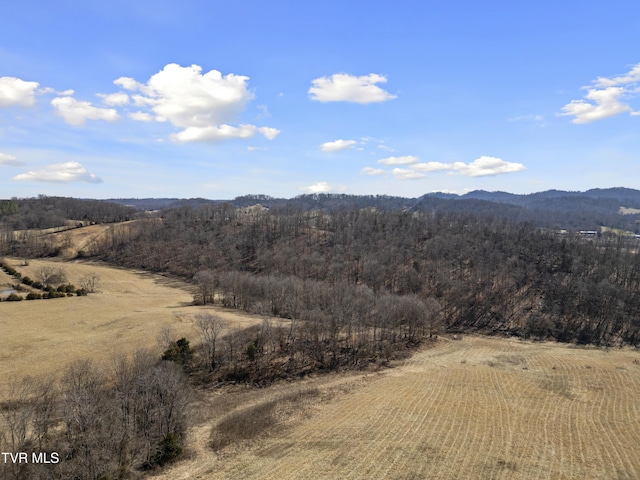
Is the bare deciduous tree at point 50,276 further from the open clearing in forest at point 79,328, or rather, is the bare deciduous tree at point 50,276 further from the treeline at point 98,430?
the treeline at point 98,430

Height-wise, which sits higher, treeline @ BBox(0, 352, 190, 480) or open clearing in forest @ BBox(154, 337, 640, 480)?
treeline @ BBox(0, 352, 190, 480)

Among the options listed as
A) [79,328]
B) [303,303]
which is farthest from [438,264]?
[79,328]

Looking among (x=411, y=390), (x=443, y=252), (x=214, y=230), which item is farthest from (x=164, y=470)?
(x=214, y=230)

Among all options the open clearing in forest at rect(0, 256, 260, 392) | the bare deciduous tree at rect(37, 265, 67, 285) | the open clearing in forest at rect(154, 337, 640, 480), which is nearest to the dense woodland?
the open clearing in forest at rect(0, 256, 260, 392)

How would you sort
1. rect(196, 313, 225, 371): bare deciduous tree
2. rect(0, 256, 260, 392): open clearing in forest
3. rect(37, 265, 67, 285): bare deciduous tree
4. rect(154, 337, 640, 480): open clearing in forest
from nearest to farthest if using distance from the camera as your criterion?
rect(154, 337, 640, 480): open clearing in forest
rect(0, 256, 260, 392): open clearing in forest
rect(196, 313, 225, 371): bare deciduous tree
rect(37, 265, 67, 285): bare deciduous tree

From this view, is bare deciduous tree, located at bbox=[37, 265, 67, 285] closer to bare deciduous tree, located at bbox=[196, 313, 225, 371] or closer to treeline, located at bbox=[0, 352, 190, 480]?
bare deciduous tree, located at bbox=[196, 313, 225, 371]

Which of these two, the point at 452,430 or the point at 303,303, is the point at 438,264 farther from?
the point at 452,430
